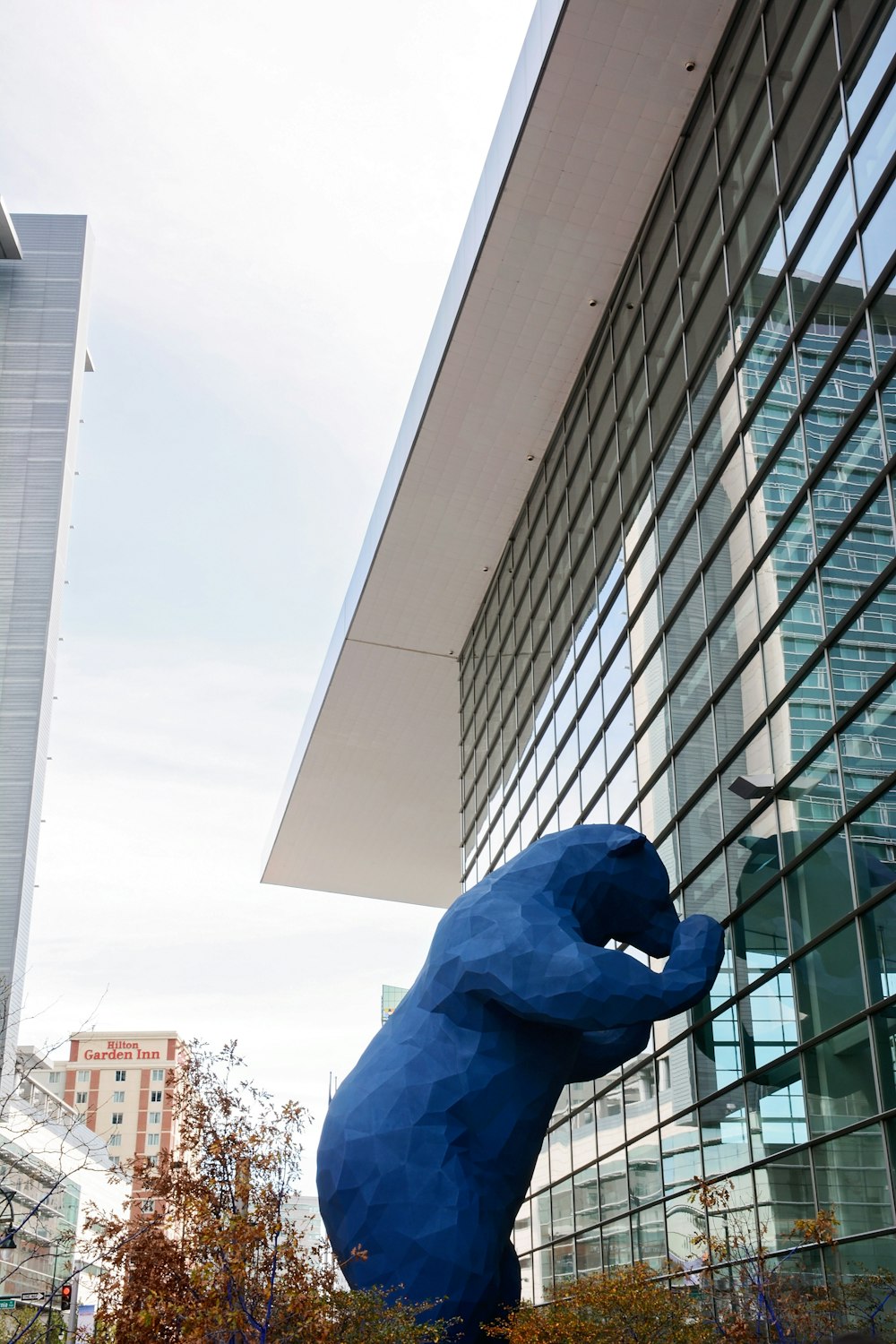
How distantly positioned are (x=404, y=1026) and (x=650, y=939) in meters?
2.20

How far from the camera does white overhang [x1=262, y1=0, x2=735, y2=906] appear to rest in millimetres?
16250

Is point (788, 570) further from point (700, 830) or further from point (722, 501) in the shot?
point (700, 830)

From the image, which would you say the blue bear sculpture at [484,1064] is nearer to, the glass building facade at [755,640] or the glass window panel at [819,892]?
the glass window panel at [819,892]

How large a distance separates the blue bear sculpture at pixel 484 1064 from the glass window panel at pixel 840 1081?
1.36 m

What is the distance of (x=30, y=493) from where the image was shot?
59.7 metres

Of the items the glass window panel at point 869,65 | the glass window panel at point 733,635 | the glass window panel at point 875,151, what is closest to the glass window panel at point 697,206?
the glass window panel at point 869,65

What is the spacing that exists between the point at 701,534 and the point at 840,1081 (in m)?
6.50

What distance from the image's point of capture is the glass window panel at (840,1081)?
36.0 ft

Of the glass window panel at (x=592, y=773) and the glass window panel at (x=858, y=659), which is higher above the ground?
the glass window panel at (x=592, y=773)

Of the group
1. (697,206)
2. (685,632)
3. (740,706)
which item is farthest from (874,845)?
(697,206)

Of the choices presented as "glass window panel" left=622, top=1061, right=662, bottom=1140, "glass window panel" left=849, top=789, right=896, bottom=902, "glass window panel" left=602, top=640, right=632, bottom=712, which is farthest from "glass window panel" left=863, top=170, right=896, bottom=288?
"glass window panel" left=622, top=1061, right=662, bottom=1140

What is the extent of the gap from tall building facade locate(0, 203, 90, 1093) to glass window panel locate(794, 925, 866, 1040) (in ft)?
147

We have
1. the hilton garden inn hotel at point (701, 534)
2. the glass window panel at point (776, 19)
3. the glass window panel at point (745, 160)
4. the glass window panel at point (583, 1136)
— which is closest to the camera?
the hilton garden inn hotel at point (701, 534)

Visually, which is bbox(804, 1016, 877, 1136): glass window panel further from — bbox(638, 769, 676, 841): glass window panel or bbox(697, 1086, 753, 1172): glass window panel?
bbox(638, 769, 676, 841): glass window panel
